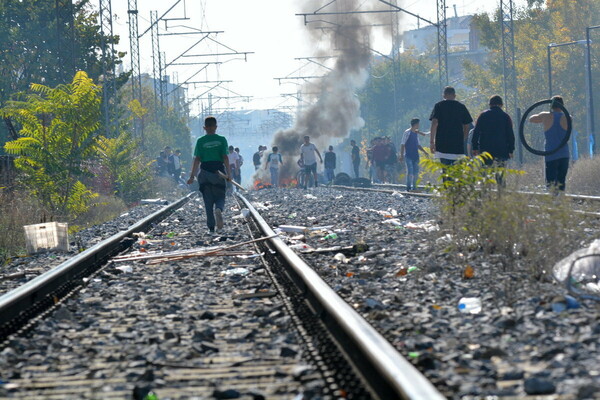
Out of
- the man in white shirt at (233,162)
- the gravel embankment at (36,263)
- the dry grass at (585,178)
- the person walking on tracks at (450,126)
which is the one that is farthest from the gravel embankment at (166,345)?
the man in white shirt at (233,162)

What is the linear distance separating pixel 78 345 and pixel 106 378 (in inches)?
38.5

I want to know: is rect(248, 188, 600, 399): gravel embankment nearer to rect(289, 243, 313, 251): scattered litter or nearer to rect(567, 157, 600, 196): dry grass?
rect(289, 243, 313, 251): scattered litter

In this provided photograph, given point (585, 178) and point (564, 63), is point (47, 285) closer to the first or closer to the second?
point (585, 178)

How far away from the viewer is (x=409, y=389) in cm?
350

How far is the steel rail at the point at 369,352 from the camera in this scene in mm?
3592

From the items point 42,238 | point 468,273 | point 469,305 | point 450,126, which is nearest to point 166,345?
point 469,305

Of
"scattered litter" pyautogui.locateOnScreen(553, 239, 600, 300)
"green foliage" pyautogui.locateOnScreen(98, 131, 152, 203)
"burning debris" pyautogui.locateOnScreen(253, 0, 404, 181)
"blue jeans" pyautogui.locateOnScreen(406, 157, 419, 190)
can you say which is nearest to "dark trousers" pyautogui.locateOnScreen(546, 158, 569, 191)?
"scattered litter" pyautogui.locateOnScreen(553, 239, 600, 300)

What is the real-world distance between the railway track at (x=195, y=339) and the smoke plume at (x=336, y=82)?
4018 centimetres

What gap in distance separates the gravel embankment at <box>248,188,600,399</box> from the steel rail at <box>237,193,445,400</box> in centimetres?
21

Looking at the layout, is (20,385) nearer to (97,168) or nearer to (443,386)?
(443,386)

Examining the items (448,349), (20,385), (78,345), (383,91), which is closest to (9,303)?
(78,345)

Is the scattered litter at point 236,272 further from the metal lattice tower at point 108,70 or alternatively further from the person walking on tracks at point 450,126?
the metal lattice tower at point 108,70

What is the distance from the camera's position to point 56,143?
18078 millimetres

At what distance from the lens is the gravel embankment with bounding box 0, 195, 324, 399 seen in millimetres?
4387
